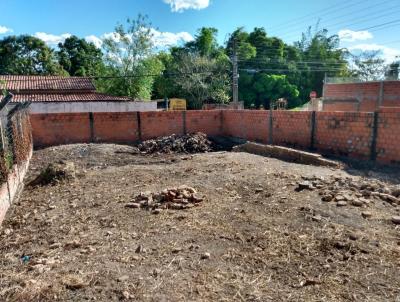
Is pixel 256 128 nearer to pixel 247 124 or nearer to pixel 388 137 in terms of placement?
pixel 247 124

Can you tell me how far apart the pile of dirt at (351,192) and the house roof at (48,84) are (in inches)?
935

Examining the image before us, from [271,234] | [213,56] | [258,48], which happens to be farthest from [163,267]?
[258,48]

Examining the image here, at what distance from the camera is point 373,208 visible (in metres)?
4.71

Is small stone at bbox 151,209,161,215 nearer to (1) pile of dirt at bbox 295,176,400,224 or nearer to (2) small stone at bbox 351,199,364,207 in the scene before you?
(1) pile of dirt at bbox 295,176,400,224

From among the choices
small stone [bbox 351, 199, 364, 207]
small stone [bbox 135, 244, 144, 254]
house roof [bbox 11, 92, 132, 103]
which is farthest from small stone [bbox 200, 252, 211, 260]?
house roof [bbox 11, 92, 132, 103]

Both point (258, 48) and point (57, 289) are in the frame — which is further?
point (258, 48)

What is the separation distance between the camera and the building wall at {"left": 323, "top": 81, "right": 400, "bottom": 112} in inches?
596

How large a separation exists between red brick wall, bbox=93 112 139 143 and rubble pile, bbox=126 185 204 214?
8819 millimetres

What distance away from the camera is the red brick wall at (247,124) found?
1207 cm

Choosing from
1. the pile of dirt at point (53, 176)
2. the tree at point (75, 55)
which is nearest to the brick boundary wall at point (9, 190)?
the pile of dirt at point (53, 176)

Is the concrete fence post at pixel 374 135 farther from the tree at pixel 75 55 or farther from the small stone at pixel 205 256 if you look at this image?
the tree at pixel 75 55

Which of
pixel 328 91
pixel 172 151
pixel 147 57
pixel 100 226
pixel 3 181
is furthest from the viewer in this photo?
pixel 147 57

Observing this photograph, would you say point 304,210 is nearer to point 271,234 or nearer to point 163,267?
point 271,234

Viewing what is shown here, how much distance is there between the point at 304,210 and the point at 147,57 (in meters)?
28.3
